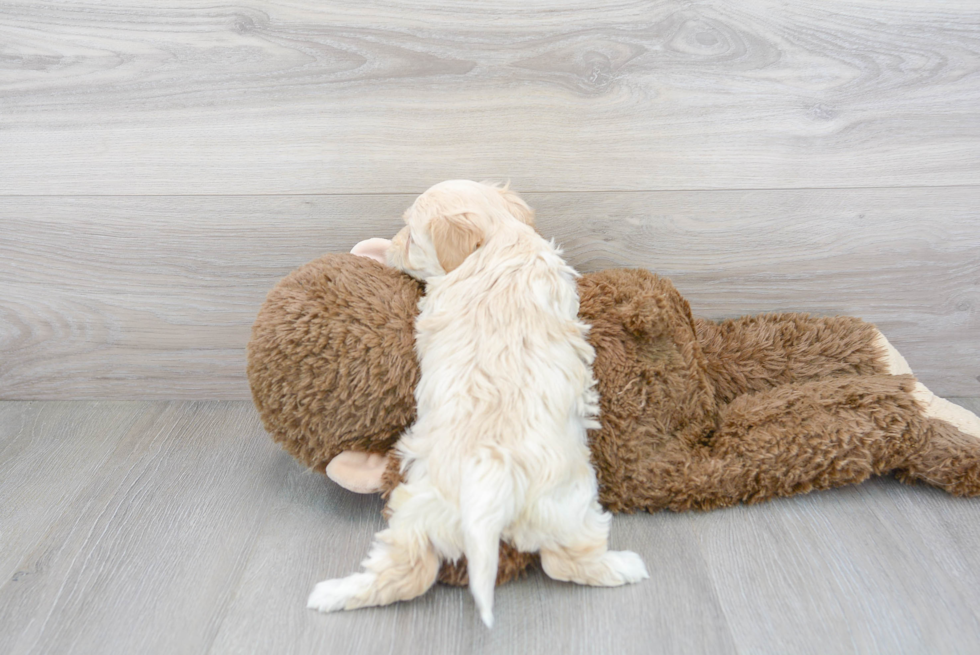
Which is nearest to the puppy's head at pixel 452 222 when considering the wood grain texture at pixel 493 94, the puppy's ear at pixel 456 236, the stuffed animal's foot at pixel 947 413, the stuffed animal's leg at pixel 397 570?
the puppy's ear at pixel 456 236

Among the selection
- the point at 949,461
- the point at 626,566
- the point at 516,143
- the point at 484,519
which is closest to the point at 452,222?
the point at 516,143

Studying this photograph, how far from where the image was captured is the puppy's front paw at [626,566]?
2.62 feet

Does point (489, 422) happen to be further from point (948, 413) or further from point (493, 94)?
point (948, 413)

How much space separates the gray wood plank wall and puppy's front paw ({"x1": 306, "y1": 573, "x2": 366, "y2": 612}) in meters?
0.54

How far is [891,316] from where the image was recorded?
115cm

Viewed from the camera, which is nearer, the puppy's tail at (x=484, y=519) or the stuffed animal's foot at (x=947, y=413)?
the puppy's tail at (x=484, y=519)

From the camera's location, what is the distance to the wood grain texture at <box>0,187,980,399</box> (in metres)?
1.08

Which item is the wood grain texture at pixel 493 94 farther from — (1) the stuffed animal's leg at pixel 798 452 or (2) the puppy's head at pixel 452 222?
(1) the stuffed animal's leg at pixel 798 452

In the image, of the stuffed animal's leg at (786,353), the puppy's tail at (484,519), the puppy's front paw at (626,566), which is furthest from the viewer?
the stuffed animal's leg at (786,353)

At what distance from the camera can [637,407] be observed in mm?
914

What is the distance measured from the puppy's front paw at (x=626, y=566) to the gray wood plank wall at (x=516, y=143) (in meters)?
0.47

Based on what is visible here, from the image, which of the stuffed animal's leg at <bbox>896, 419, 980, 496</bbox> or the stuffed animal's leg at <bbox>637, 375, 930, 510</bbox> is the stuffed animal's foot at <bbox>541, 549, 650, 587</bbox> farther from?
the stuffed animal's leg at <bbox>896, 419, 980, 496</bbox>

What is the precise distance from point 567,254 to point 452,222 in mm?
302

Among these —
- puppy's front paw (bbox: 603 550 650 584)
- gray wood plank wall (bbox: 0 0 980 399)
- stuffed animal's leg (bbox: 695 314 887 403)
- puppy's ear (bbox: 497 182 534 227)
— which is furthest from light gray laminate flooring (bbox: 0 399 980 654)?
puppy's ear (bbox: 497 182 534 227)
